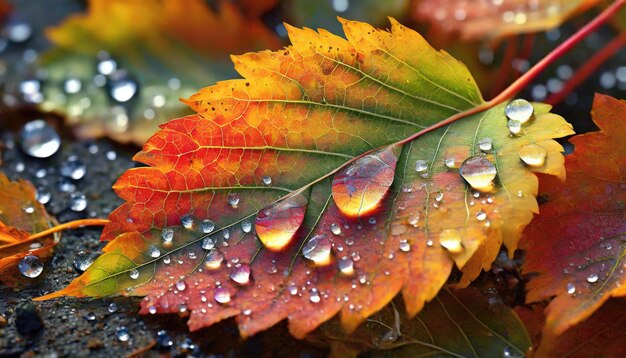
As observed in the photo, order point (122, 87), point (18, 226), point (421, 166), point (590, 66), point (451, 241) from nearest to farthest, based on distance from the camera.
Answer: point (451, 241) < point (421, 166) < point (18, 226) < point (122, 87) < point (590, 66)

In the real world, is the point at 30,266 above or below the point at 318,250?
below

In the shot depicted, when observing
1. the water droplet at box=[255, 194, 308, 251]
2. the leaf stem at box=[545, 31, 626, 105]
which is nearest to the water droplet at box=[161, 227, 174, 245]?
the water droplet at box=[255, 194, 308, 251]

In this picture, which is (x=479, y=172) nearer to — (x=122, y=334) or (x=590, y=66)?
(x=122, y=334)

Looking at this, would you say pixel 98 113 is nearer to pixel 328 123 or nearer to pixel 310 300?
pixel 328 123

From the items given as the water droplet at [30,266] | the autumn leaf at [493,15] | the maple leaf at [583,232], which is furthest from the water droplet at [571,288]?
the water droplet at [30,266]

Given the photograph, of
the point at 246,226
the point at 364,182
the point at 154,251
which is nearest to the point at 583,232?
the point at 364,182

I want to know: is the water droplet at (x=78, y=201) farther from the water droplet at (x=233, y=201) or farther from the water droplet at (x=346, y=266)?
the water droplet at (x=346, y=266)
